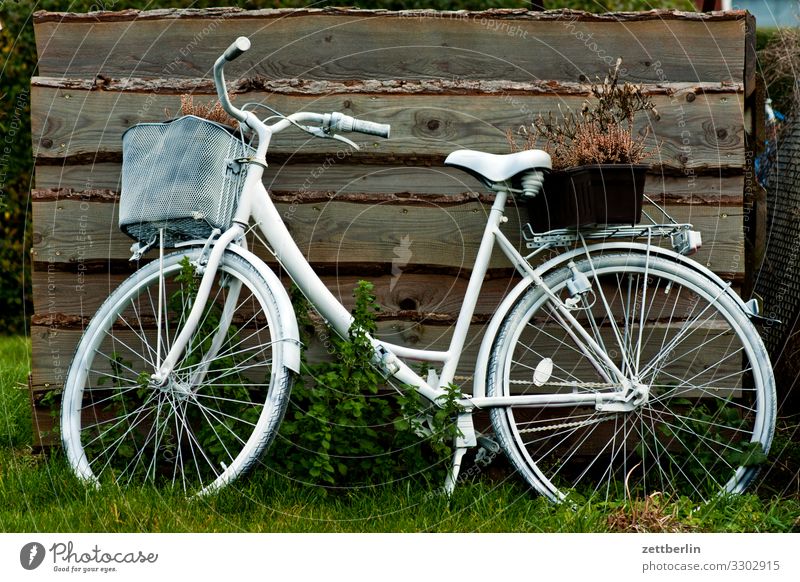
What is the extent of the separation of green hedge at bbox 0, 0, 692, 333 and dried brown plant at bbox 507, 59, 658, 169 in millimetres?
1700

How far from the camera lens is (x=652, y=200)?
3.27 metres

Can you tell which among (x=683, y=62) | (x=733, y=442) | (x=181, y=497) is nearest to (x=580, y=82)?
(x=683, y=62)

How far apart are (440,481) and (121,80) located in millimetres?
1874

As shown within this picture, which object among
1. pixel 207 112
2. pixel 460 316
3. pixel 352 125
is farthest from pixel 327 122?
pixel 460 316

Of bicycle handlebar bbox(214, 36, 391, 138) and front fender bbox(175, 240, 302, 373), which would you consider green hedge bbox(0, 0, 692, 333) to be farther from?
front fender bbox(175, 240, 302, 373)

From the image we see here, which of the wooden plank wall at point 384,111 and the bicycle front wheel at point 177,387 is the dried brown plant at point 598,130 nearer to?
the wooden plank wall at point 384,111

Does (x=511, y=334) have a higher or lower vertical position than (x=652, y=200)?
lower

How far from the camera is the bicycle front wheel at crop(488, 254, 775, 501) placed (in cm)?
295

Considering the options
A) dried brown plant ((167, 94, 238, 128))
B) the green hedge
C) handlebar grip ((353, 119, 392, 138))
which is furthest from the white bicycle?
the green hedge

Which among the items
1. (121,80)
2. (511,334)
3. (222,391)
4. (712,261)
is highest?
(121,80)

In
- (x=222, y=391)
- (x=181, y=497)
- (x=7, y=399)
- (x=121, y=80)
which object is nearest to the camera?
(x=181, y=497)

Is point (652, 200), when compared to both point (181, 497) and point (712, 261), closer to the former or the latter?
point (712, 261)

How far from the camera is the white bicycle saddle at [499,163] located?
2.81 meters

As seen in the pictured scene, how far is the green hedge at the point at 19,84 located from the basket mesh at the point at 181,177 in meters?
2.14
